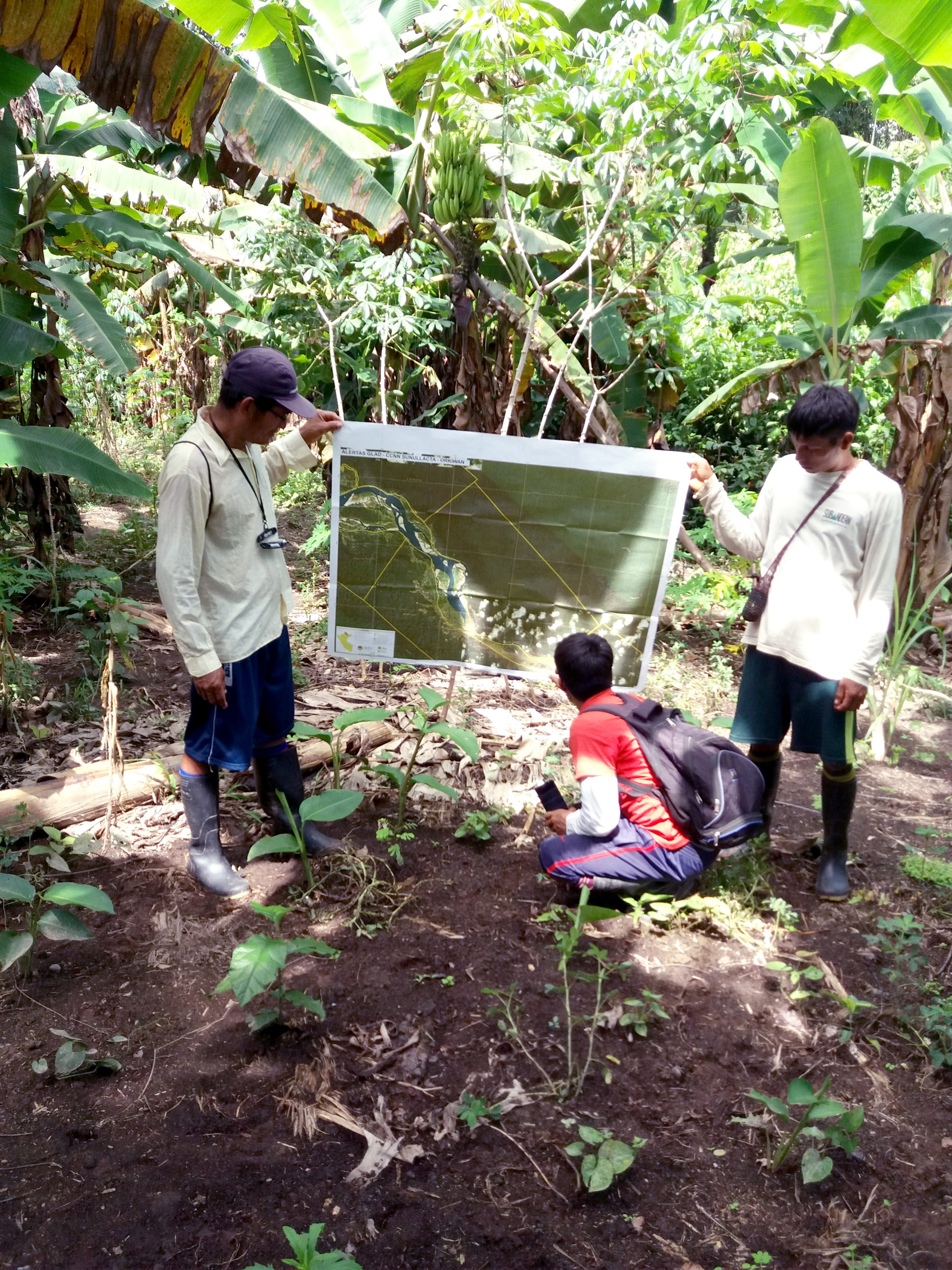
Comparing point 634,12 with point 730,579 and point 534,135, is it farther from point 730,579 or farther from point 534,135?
point 730,579

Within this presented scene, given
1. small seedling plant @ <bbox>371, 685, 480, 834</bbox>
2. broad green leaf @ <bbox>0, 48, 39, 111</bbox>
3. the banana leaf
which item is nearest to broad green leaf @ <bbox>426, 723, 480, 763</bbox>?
small seedling plant @ <bbox>371, 685, 480, 834</bbox>

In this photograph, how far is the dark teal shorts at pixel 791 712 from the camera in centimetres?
309

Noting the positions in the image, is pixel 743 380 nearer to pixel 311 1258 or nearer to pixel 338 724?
pixel 338 724

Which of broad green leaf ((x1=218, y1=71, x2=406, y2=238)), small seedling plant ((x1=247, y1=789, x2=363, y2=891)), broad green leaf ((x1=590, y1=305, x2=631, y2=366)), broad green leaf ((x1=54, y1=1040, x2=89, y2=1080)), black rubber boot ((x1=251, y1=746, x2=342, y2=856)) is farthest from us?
broad green leaf ((x1=590, y1=305, x2=631, y2=366))

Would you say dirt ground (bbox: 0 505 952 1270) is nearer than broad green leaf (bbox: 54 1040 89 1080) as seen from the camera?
Yes

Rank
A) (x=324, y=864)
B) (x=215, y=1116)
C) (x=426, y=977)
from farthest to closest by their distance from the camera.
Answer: (x=324, y=864)
(x=426, y=977)
(x=215, y=1116)

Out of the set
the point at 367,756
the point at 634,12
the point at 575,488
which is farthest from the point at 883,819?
the point at 634,12

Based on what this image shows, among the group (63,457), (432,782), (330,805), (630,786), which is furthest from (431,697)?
(63,457)

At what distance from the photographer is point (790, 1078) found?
8.04 ft

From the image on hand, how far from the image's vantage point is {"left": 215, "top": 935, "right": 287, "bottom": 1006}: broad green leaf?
2.26m

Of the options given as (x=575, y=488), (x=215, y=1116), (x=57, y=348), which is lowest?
(x=215, y=1116)

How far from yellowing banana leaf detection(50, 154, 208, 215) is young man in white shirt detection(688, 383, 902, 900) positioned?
13.8 ft

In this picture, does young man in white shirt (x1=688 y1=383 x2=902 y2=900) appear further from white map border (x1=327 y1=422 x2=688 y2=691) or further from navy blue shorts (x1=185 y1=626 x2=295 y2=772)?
navy blue shorts (x1=185 y1=626 x2=295 y2=772)

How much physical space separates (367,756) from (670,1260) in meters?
2.47
